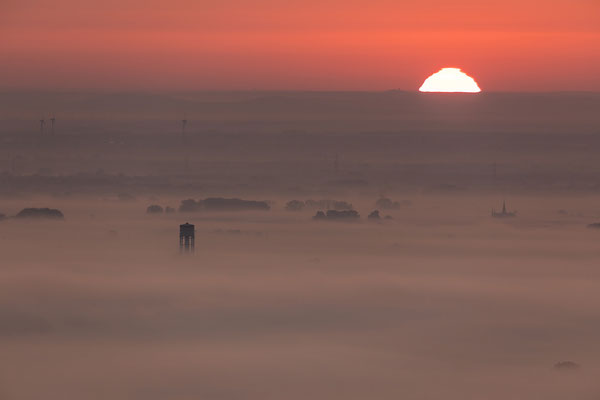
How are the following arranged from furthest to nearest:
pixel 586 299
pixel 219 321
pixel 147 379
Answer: pixel 586 299, pixel 219 321, pixel 147 379

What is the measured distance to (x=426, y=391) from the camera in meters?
114

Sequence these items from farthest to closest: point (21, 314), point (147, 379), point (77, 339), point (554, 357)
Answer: point (21, 314), point (77, 339), point (554, 357), point (147, 379)

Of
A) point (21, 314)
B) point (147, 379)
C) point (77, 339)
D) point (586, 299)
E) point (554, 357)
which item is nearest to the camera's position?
point (147, 379)

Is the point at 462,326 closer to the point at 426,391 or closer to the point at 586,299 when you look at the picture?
the point at 586,299

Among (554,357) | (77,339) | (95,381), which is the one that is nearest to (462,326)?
(554,357)

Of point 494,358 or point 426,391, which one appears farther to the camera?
point 494,358

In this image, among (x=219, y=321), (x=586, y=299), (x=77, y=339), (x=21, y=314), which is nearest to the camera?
(x=77, y=339)

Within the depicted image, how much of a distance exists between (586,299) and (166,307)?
70.4 meters

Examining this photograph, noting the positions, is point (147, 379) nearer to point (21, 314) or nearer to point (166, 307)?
point (21, 314)

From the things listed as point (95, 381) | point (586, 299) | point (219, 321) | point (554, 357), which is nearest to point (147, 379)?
point (95, 381)

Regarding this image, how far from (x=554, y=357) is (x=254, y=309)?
7491cm

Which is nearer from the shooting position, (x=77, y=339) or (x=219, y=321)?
(x=77, y=339)

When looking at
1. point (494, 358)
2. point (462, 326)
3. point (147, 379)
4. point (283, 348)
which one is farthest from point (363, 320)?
point (147, 379)

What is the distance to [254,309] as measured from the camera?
199625 millimetres
